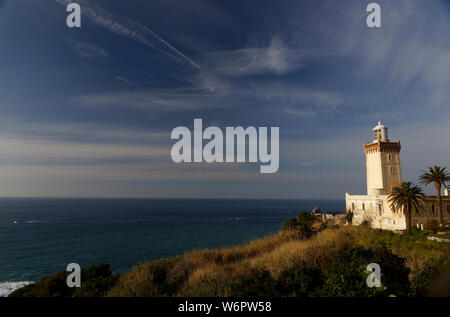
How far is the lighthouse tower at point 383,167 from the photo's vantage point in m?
37.2

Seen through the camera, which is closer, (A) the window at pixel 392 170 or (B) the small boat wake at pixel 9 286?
(B) the small boat wake at pixel 9 286

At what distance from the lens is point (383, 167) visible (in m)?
37.4

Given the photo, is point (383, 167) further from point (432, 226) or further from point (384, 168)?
point (432, 226)

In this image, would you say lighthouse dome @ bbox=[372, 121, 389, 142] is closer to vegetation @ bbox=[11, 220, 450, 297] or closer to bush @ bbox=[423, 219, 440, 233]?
bush @ bbox=[423, 219, 440, 233]

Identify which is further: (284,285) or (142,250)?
(142,250)

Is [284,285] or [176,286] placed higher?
[284,285]

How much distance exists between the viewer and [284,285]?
26.4 ft

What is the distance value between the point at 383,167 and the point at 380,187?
3186mm

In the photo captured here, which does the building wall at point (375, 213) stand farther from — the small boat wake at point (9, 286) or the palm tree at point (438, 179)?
the small boat wake at point (9, 286)

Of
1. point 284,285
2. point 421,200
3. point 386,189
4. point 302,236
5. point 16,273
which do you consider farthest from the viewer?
point 16,273

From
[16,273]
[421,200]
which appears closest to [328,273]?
[421,200]

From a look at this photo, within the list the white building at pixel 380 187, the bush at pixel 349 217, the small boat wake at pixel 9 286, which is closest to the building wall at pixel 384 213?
the white building at pixel 380 187
